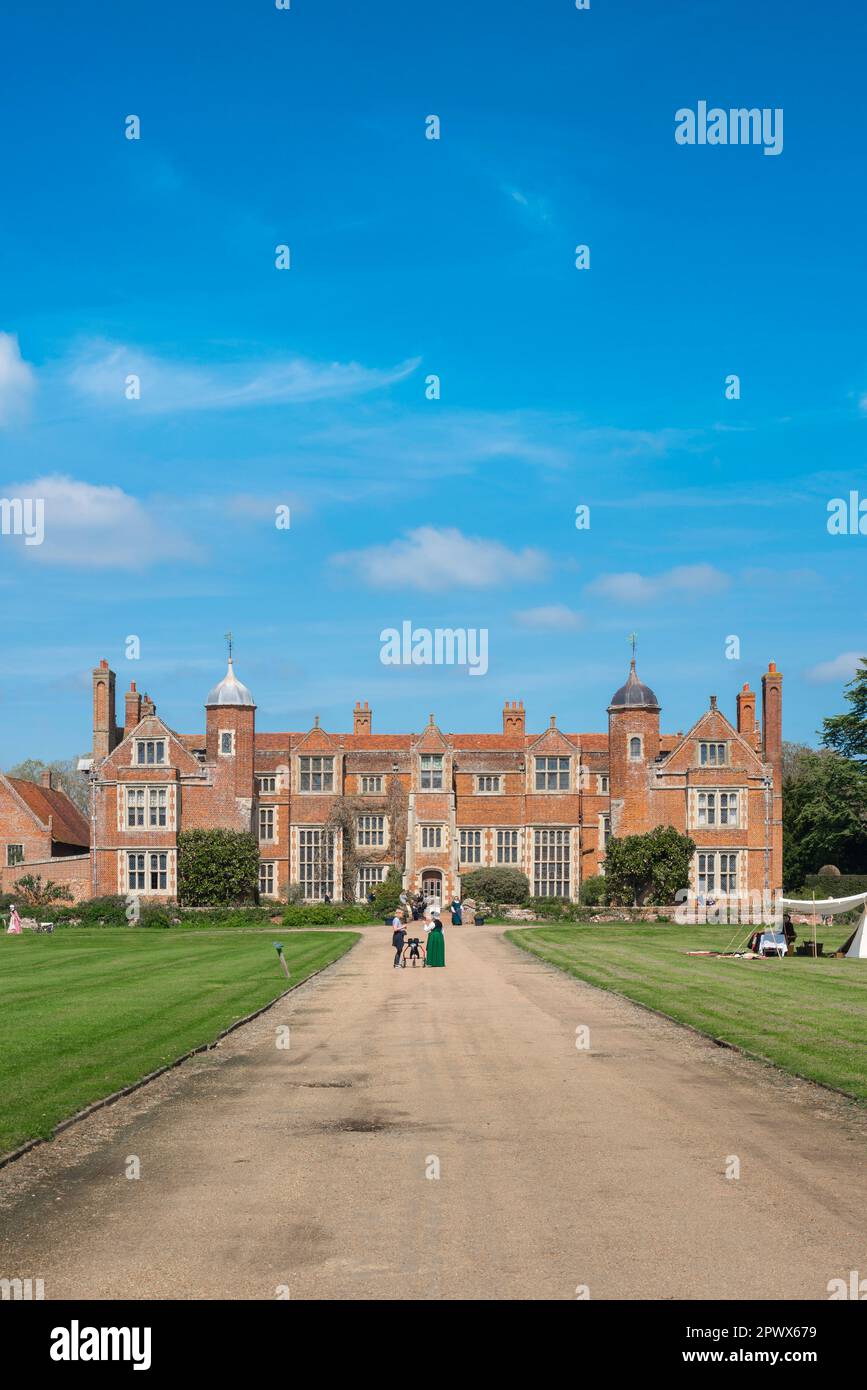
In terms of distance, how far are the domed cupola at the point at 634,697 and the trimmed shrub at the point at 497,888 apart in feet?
30.9

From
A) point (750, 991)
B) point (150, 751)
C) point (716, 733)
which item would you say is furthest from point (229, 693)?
point (750, 991)

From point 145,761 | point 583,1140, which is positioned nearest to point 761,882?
point 145,761

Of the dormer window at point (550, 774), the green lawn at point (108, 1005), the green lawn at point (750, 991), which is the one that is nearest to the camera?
the green lawn at point (108, 1005)

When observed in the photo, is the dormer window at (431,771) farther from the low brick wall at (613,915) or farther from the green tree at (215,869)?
the green tree at (215,869)

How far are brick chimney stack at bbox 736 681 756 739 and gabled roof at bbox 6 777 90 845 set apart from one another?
109ft

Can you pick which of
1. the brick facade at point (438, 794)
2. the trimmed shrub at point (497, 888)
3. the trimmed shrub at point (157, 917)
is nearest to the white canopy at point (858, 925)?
the brick facade at point (438, 794)

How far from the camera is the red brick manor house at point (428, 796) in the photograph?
209ft

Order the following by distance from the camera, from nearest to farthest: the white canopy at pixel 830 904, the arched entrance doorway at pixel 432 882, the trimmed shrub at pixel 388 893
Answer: the white canopy at pixel 830 904, the trimmed shrub at pixel 388 893, the arched entrance doorway at pixel 432 882

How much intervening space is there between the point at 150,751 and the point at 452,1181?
55153mm

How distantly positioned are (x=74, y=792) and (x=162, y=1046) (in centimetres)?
10272

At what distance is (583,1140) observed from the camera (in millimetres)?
12836

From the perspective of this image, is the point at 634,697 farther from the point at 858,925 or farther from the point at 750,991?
the point at 750,991
